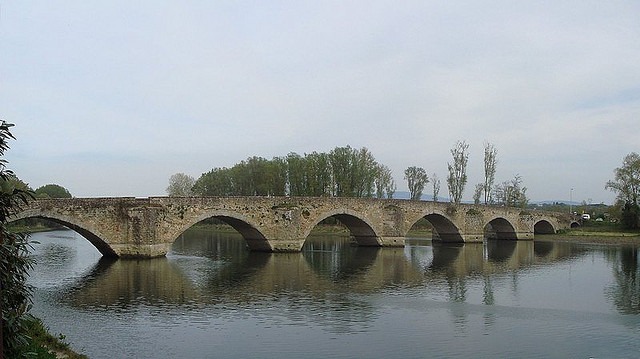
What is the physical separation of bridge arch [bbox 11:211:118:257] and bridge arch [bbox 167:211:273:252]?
2874 mm

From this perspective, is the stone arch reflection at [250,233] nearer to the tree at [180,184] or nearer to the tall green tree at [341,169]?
the tall green tree at [341,169]

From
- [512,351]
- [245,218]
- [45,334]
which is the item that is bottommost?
[512,351]

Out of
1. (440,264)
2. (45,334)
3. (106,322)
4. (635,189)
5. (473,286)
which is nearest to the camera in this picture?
(45,334)

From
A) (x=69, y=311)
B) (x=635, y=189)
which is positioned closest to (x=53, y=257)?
(x=69, y=311)

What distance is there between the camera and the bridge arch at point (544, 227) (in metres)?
55.0

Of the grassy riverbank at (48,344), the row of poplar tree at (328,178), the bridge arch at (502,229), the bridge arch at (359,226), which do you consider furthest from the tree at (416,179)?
the grassy riverbank at (48,344)

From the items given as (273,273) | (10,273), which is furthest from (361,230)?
(10,273)

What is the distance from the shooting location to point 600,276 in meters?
23.5

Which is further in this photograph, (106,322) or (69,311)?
(69,311)

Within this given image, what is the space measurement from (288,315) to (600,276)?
1547cm

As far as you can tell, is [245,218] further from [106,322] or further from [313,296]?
[106,322]

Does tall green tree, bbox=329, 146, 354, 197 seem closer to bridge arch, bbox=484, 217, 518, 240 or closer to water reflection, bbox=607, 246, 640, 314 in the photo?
bridge arch, bbox=484, 217, 518, 240

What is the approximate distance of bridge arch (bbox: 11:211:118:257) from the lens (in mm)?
22859

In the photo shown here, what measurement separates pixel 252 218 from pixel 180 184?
192ft
